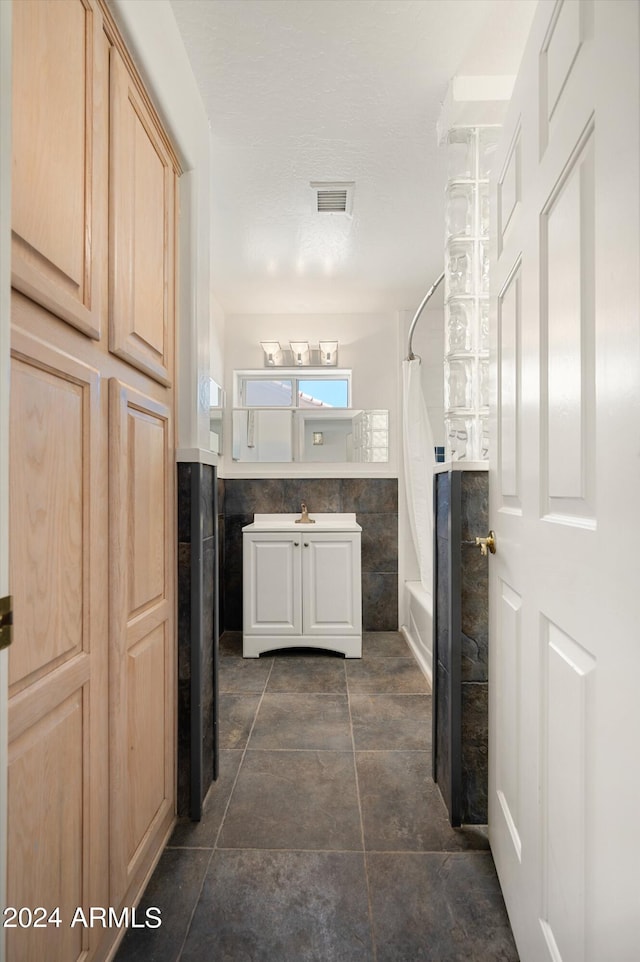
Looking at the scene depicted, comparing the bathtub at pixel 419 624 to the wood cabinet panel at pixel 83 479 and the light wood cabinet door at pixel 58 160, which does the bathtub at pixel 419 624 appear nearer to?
the wood cabinet panel at pixel 83 479

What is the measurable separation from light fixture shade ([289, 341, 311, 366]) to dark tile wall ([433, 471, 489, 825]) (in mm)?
2503

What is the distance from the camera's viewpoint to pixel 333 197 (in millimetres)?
2348

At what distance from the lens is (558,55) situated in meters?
0.83

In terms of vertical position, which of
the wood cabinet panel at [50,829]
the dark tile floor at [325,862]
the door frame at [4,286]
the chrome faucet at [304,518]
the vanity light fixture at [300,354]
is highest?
the vanity light fixture at [300,354]

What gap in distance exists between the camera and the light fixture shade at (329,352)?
378cm

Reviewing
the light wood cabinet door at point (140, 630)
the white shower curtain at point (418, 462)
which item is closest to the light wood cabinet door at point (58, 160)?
the light wood cabinet door at point (140, 630)

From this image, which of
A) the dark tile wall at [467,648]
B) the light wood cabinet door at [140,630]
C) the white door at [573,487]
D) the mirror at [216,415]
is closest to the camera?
the white door at [573,487]

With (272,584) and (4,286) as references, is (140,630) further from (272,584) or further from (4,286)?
(272,584)

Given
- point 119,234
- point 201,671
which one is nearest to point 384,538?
point 201,671

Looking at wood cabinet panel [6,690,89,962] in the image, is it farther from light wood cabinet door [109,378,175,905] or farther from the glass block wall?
the glass block wall

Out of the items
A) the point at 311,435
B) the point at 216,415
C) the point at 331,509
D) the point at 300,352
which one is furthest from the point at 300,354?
the point at 331,509

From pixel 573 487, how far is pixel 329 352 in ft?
10.5

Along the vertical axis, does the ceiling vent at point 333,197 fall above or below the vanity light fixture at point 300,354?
above

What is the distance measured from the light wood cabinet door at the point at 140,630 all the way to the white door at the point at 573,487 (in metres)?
0.88
